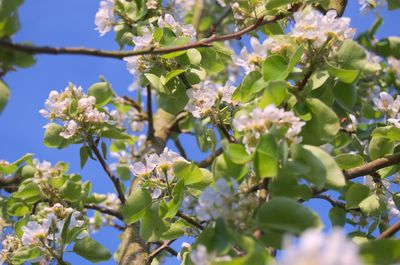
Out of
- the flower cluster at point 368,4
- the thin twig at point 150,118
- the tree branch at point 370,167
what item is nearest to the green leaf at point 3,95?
the tree branch at point 370,167

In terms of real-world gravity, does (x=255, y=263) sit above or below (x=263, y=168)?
below

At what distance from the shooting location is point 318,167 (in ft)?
3.29

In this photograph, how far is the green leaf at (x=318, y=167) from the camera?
1004 millimetres

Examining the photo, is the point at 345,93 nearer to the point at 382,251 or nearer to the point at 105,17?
the point at 382,251

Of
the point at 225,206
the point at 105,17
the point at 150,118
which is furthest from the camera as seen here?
the point at 150,118

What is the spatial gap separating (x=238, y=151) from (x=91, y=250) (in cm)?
80

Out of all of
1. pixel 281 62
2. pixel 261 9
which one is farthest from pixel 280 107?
pixel 261 9

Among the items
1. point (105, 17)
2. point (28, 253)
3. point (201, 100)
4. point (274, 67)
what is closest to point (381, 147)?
point (274, 67)

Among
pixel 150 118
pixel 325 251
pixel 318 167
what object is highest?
pixel 150 118

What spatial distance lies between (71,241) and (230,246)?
86cm

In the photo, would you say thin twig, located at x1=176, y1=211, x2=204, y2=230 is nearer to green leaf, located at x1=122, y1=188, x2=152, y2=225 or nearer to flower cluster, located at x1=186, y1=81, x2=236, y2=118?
green leaf, located at x1=122, y1=188, x2=152, y2=225

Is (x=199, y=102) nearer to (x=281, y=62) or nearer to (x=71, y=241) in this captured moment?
(x=281, y=62)

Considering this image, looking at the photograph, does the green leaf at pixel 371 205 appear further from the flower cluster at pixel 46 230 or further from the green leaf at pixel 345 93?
the flower cluster at pixel 46 230

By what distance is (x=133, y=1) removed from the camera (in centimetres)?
199
